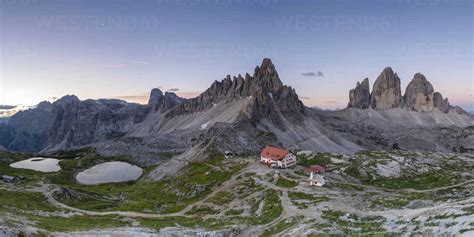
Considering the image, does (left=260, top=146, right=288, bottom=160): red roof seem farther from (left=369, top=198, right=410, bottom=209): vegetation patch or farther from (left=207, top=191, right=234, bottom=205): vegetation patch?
(left=369, top=198, right=410, bottom=209): vegetation patch

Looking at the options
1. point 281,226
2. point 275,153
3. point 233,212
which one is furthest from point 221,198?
point 281,226

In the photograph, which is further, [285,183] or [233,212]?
[285,183]

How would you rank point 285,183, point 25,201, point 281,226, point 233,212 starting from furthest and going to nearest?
point 285,183, point 25,201, point 233,212, point 281,226

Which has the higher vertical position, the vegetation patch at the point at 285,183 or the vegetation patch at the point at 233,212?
the vegetation patch at the point at 285,183

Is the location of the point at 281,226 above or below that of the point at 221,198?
above

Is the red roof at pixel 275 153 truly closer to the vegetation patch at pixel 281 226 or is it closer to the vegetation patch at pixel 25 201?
the vegetation patch at pixel 281 226

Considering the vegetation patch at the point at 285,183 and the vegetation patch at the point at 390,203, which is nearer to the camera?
the vegetation patch at the point at 390,203

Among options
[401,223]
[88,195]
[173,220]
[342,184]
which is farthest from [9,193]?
[401,223]

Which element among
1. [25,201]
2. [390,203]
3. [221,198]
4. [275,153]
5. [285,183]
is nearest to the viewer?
[390,203]

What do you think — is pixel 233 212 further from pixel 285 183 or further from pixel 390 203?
pixel 390 203

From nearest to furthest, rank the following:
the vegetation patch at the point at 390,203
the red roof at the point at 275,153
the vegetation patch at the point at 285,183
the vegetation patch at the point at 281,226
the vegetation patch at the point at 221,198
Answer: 1. the vegetation patch at the point at 281,226
2. the vegetation patch at the point at 390,203
3. the vegetation patch at the point at 221,198
4. the vegetation patch at the point at 285,183
5. the red roof at the point at 275,153

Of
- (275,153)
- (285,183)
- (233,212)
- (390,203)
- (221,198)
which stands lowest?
(221,198)

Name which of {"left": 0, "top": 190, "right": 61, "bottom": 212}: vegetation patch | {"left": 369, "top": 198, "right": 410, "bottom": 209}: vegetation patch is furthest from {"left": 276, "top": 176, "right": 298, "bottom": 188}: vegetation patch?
{"left": 0, "top": 190, "right": 61, "bottom": 212}: vegetation patch

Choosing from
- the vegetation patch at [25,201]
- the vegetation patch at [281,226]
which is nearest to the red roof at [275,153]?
the vegetation patch at [281,226]
